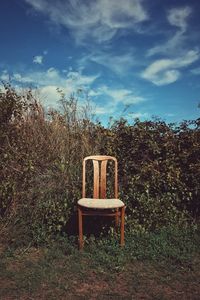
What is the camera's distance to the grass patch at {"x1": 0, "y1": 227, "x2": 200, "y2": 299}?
3959 millimetres

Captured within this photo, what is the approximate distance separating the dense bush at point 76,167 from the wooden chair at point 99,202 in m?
0.32

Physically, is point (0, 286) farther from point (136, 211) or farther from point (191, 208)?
point (191, 208)

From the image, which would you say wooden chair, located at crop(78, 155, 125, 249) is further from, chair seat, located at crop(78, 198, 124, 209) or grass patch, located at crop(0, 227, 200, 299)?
grass patch, located at crop(0, 227, 200, 299)

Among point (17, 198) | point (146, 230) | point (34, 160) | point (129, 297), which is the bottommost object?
point (129, 297)

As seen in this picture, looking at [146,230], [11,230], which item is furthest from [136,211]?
[11,230]

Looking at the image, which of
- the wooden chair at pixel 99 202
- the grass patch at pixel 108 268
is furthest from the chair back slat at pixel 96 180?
the grass patch at pixel 108 268

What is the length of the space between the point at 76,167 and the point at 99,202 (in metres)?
1.13

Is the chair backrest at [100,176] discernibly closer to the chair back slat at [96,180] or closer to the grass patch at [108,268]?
the chair back slat at [96,180]

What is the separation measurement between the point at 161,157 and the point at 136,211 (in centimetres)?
104

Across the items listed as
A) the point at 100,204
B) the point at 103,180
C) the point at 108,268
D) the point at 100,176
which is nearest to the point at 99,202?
the point at 100,204

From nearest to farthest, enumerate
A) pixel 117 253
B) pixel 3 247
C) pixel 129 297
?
pixel 129 297 < pixel 117 253 < pixel 3 247

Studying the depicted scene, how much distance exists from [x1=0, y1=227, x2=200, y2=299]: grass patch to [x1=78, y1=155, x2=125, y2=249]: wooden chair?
0.30 meters

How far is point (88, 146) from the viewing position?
6375mm

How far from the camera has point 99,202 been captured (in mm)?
5180
